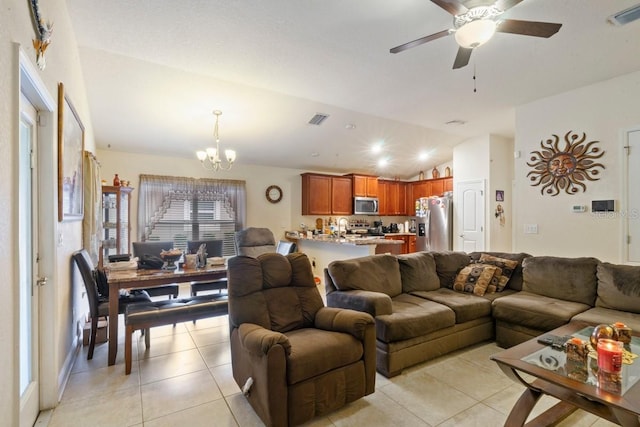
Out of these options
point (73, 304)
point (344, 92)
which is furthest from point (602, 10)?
point (73, 304)

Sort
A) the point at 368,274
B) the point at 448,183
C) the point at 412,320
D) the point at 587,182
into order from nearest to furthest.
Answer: the point at 412,320 < the point at 368,274 < the point at 587,182 < the point at 448,183

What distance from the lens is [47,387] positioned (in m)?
2.07

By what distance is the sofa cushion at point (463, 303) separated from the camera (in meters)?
2.99

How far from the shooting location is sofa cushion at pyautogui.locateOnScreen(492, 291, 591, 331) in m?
2.77

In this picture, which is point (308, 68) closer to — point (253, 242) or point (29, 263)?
point (253, 242)

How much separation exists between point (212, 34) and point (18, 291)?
245 cm

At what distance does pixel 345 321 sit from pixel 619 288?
2749 mm

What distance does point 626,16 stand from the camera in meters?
2.52

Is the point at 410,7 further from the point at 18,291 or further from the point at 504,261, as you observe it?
the point at 18,291

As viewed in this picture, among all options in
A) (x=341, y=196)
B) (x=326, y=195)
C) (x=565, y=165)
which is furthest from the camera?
(x=341, y=196)

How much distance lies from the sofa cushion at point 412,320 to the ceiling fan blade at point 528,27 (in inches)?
89.8

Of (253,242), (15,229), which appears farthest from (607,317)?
(15,229)

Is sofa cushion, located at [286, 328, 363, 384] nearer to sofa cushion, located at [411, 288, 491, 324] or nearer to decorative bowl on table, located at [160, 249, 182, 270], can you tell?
sofa cushion, located at [411, 288, 491, 324]

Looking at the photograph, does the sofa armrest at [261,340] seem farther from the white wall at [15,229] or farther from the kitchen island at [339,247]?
the kitchen island at [339,247]
